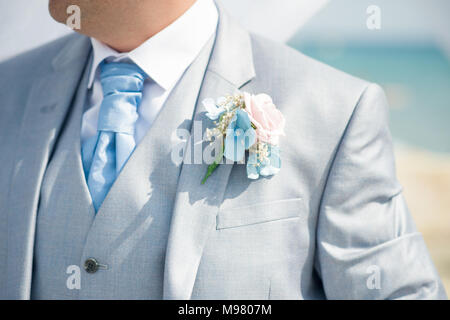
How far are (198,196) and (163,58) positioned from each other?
1.39 ft

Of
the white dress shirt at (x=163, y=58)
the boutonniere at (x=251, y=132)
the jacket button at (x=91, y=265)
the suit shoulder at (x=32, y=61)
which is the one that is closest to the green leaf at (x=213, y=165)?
the boutonniere at (x=251, y=132)

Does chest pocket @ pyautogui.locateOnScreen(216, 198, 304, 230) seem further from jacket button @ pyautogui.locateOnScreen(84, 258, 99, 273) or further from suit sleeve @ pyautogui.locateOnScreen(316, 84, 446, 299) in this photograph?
jacket button @ pyautogui.locateOnScreen(84, 258, 99, 273)

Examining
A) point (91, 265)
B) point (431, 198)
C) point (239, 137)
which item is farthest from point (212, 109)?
point (431, 198)

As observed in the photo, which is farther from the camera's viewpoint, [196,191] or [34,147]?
[34,147]

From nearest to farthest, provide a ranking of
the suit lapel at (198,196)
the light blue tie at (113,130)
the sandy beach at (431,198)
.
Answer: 1. the suit lapel at (198,196)
2. the light blue tie at (113,130)
3. the sandy beach at (431,198)

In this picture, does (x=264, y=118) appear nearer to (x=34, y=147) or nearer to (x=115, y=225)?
(x=115, y=225)

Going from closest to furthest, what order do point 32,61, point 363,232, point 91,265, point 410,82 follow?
1. point 91,265
2. point 363,232
3. point 32,61
4. point 410,82

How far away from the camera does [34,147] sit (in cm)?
133

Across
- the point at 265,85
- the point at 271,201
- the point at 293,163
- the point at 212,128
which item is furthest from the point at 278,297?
the point at 265,85

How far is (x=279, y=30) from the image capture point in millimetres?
2008

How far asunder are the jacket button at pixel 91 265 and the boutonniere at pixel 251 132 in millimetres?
342

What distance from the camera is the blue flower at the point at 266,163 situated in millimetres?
1213

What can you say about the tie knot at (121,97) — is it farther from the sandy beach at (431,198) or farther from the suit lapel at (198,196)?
the sandy beach at (431,198)
